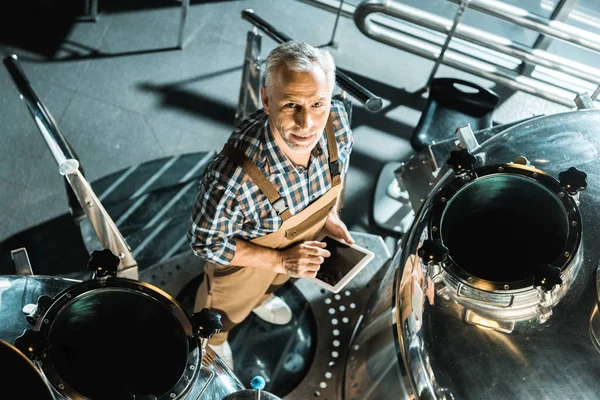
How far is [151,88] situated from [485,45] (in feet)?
7.22

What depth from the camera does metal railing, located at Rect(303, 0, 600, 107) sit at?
422 centimetres

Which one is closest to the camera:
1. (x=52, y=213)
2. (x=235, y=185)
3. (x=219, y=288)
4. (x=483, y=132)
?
(x=235, y=185)

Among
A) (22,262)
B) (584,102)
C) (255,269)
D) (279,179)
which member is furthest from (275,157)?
(584,102)

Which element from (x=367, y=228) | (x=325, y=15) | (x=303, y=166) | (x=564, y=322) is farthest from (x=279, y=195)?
(x=325, y=15)

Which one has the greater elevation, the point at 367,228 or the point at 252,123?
the point at 252,123

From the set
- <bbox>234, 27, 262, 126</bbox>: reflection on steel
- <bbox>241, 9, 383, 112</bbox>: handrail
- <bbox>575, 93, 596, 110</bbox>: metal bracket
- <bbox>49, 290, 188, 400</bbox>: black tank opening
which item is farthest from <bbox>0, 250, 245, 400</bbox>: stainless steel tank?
<bbox>234, 27, 262, 126</bbox>: reflection on steel

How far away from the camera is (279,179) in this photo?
101 inches

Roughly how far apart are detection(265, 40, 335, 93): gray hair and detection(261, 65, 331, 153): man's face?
0.02m

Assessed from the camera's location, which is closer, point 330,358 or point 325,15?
point 330,358

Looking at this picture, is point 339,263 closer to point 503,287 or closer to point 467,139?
→ point 467,139

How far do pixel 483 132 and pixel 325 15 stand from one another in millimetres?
2463

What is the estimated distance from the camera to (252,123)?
263cm

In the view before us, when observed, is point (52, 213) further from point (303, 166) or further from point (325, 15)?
point (325, 15)

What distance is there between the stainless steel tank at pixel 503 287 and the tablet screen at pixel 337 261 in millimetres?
475
